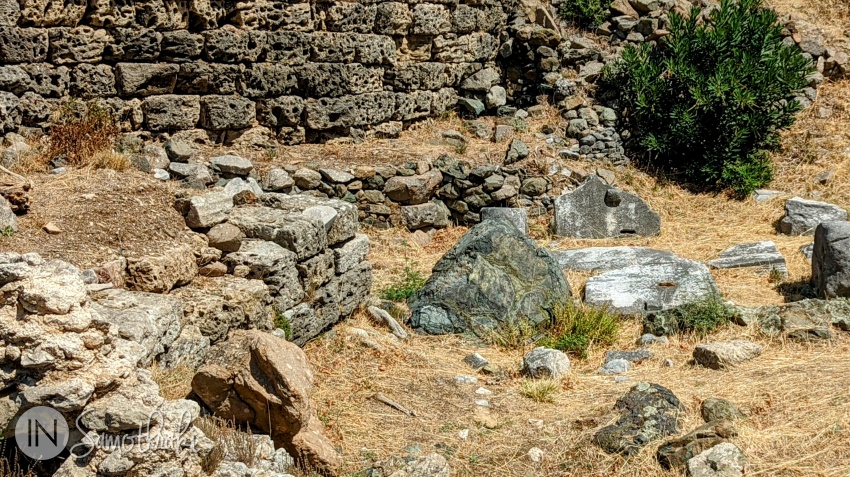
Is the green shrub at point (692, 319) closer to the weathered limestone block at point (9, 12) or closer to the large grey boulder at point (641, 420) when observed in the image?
the large grey boulder at point (641, 420)

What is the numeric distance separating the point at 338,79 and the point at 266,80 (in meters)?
0.95

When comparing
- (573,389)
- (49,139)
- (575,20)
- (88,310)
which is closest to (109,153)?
(49,139)

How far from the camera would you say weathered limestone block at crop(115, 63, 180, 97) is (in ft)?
29.7

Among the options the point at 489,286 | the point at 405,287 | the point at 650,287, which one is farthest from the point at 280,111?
the point at 650,287

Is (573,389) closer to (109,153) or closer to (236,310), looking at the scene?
(236,310)

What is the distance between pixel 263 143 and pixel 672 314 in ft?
15.5

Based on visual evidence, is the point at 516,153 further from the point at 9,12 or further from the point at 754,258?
the point at 9,12

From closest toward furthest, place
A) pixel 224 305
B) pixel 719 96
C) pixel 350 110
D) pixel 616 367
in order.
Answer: pixel 224 305 → pixel 616 367 → pixel 350 110 → pixel 719 96

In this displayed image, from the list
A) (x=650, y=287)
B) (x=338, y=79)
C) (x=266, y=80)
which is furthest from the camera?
(x=338, y=79)

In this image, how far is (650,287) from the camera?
8625 millimetres

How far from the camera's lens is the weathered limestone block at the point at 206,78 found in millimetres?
9477

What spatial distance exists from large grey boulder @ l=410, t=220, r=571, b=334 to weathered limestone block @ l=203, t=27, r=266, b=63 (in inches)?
121

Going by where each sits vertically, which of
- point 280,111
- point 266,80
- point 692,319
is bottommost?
point 692,319

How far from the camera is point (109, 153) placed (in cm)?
802
